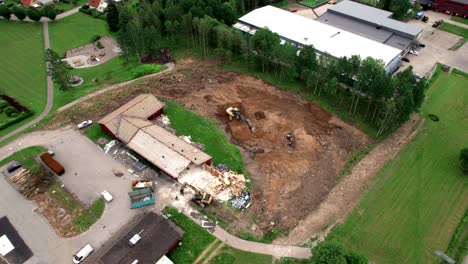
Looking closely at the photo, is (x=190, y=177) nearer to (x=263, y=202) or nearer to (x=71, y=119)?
(x=263, y=202)

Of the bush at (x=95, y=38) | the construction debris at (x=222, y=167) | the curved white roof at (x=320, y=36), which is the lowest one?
the construction debris at (x=222, y=167)

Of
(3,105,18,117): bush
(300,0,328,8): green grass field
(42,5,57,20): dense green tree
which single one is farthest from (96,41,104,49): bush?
(300,0,328,8): green grass field

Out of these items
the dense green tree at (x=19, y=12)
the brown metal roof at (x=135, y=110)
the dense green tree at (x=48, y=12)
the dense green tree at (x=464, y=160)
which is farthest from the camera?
the dense green tree at (x=48, y=12)

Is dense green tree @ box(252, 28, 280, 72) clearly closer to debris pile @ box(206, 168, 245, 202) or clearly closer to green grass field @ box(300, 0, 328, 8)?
debris pile @ box(206, 168, 245, 202)

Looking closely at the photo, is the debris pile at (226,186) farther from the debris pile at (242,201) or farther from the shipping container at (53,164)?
the shipping container at (53,164)

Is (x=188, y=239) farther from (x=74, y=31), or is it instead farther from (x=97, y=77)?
(x=74, y=31)

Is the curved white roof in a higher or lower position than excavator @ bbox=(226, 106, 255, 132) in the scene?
higher

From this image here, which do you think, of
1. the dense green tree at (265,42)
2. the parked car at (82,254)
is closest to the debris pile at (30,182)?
the parked car at (82,254)
